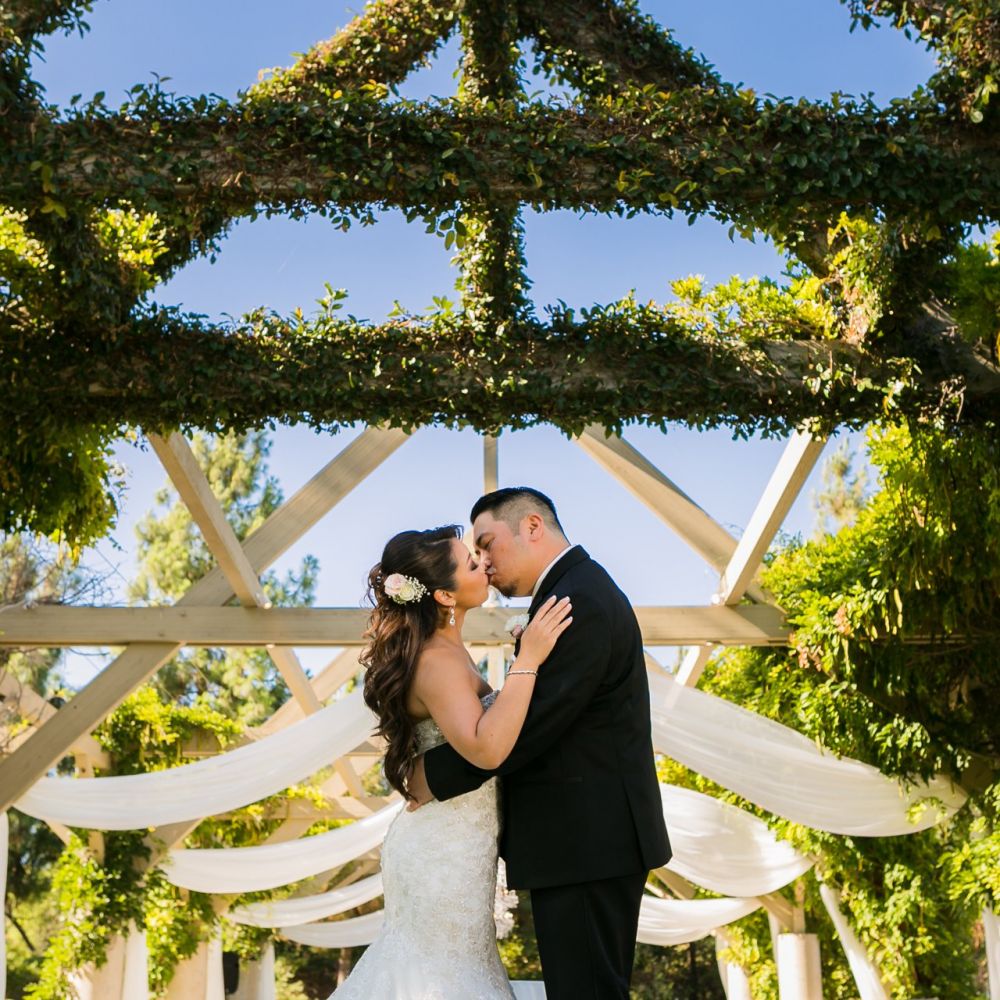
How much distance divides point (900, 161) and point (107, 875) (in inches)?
276

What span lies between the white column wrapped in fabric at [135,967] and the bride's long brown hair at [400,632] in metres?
6.32

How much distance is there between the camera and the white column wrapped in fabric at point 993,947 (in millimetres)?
6223

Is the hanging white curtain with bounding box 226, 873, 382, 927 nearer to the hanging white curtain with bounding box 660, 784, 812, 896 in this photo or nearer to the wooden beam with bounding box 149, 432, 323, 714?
the hanging white curtain with bounding box 660, 784, 812, 896

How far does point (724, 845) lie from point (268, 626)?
3.23 meters

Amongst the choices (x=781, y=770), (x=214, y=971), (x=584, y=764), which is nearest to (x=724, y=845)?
(x=781, y=770)

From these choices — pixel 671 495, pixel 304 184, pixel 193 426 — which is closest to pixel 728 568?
pixel 671 495

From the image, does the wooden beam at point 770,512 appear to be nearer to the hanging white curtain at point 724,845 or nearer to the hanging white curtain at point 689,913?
the hanging white curtain at point 724,845

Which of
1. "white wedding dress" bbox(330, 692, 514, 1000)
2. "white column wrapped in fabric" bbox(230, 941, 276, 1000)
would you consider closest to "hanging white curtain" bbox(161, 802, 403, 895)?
"white column wrapped in fabric" bbox(230, 941, 276, 1000)

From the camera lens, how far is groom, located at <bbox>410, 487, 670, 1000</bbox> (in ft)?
7.64

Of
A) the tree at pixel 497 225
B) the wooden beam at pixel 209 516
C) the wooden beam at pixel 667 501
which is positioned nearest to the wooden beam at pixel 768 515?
the wooden beam at pixel 667 501

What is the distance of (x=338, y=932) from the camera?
12234mm

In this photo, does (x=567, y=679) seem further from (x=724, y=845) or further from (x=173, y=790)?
(x=724, y=845)

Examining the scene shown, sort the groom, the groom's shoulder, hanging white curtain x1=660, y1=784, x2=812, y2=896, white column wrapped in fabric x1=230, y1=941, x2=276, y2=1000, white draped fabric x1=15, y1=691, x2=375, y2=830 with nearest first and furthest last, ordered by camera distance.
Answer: the groom → the groom's shoulder → white draped fabric x1=15, y1=691, x2=375, y2=830 → hanging white curtain x1=660, y1=784, x2=812, y2=896 → white column wrapped in fabric x1=230, y1=941, x2=276, y2=1000

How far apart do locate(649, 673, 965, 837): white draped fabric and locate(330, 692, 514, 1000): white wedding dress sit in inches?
155
